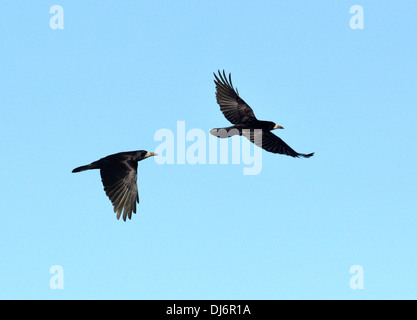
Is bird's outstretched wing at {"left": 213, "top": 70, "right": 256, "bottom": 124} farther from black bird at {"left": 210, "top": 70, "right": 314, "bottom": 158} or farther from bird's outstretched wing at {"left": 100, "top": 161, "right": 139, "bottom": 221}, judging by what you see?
bird's outstretched wing at {"left": 100, "top": 161, "right": 139, "bottom": 221}

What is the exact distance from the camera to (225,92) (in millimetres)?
18922

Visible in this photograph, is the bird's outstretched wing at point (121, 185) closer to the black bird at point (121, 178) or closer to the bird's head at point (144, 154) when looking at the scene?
the black bird at point (121, 178)

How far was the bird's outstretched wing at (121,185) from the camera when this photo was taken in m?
15.9

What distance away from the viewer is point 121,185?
52.7 feet

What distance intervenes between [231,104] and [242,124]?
65 cm

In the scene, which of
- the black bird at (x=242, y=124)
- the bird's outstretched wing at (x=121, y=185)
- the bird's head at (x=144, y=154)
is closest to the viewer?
the bird's outstretched wing at (x=121, y=185)

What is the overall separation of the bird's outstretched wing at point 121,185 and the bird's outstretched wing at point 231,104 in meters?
3.75

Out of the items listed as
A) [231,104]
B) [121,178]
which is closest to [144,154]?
[121,178]

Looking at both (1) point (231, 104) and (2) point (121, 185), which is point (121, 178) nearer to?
(2) point (121, 185)

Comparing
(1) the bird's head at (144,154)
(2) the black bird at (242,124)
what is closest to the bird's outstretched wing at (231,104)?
(2) the black bird at (242,124)
